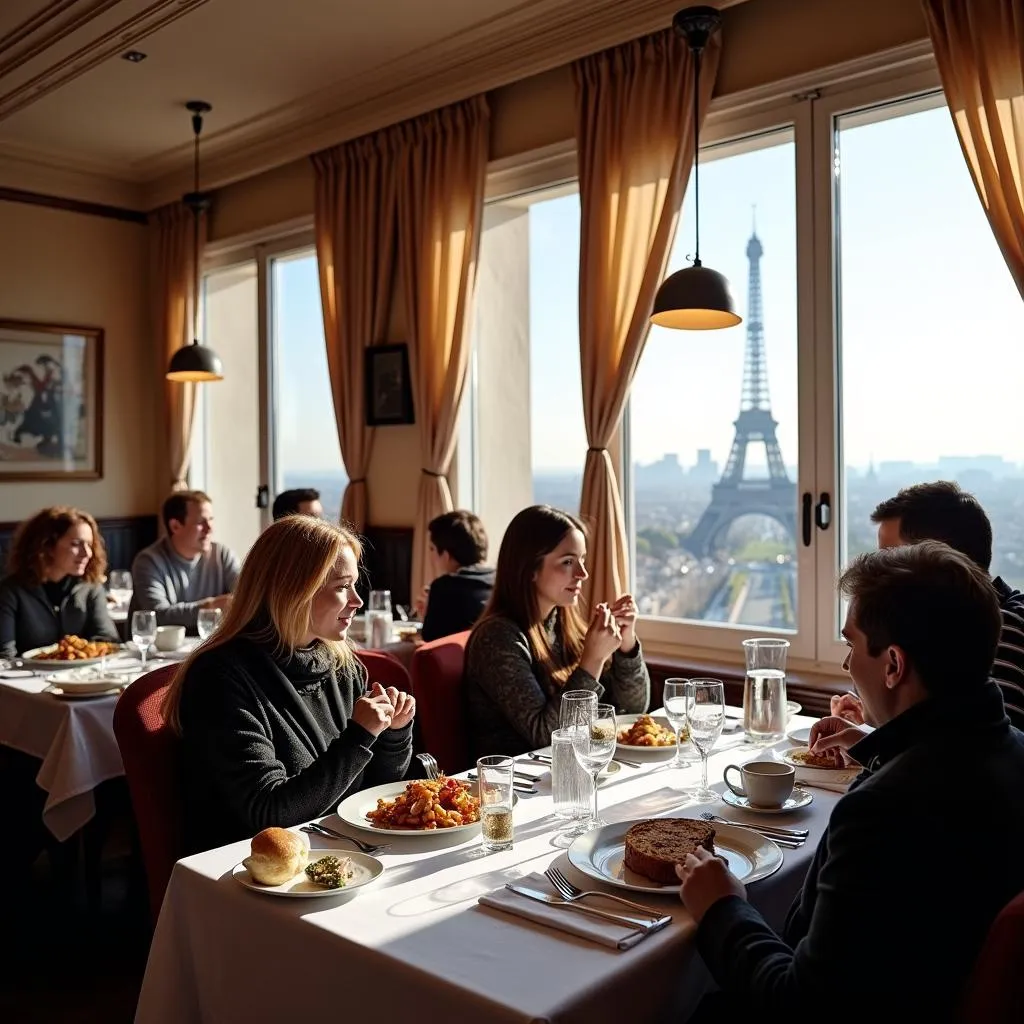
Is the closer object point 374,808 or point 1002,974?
point 1002,974

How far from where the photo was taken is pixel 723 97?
4.07 m

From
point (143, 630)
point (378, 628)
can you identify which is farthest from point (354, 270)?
point (143, 630)

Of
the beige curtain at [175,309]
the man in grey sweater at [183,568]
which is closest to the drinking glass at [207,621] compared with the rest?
the man in grey sweater at [183,568]

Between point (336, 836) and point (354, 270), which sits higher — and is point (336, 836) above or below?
below

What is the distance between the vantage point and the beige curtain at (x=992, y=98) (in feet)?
10.7

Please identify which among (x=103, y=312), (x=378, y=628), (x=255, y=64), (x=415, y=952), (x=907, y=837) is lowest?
(x=415, y=952)

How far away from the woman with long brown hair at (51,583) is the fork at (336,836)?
8.83ft

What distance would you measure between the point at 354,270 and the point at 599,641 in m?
3.51

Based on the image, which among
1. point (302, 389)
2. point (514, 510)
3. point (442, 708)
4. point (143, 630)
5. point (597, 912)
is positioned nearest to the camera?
point (597, 912)

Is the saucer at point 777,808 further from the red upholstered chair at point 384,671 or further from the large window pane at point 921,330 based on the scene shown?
the large window pane at point 921,330

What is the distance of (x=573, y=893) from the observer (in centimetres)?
165

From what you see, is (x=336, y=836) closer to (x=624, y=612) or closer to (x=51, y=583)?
(x=624, y=612)

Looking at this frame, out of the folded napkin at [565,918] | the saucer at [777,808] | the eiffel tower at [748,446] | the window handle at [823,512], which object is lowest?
the folded napkin at [565,918]

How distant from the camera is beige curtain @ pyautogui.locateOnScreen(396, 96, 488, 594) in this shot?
5055 millimetres
